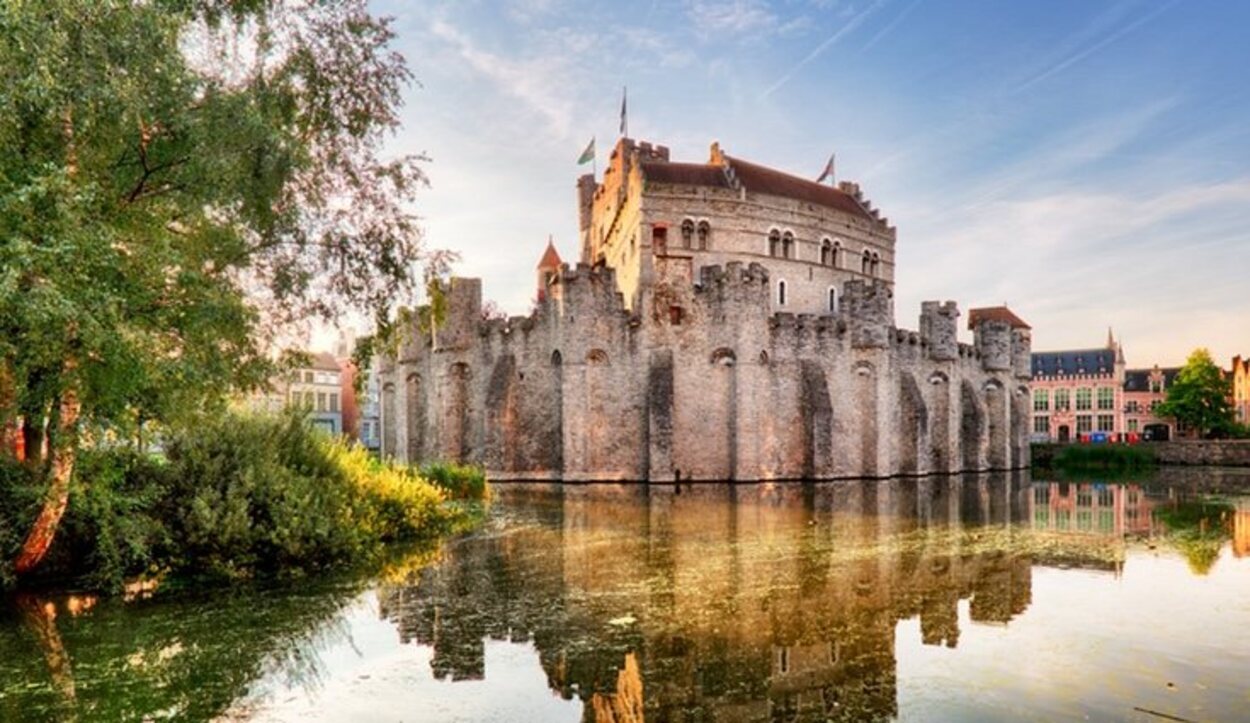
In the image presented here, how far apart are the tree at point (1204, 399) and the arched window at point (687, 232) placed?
1825 inches

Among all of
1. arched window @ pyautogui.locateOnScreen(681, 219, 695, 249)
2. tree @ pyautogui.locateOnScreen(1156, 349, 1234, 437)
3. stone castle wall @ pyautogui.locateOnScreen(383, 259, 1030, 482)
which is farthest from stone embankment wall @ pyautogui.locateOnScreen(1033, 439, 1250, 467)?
arched window @ pyautogui.locateOnScreen(681, 219, 695, 249)

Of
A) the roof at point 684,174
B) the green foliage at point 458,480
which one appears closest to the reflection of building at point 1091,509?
the green foliage at point 458,480

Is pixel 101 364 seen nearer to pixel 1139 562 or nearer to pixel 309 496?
pixel 309 496

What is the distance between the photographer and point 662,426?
2816 centimetres

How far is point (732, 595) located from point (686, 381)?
1963cm

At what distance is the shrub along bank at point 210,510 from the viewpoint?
10.0 metres

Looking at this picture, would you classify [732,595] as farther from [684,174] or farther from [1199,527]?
[684,174]

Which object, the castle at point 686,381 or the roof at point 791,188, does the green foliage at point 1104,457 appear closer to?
the castle at point 686,381

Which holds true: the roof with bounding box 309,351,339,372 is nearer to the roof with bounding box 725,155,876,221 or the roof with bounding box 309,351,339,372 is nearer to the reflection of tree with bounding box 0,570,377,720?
the roof with bounding box 725,155,876,221

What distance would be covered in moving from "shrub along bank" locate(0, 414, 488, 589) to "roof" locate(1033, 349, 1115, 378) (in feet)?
260

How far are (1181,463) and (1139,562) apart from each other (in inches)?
1738

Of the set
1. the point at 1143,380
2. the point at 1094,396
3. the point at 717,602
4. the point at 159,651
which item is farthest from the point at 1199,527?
the point at 1143,380

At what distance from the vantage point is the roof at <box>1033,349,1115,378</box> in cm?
7369

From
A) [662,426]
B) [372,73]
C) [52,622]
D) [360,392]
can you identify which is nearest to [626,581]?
[52,622]
